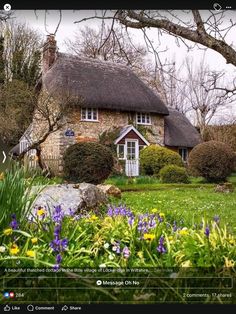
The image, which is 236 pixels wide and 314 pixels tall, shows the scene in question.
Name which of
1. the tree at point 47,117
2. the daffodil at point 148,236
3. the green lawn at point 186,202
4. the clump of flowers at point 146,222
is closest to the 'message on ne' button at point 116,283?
the daffodil at point 148,236

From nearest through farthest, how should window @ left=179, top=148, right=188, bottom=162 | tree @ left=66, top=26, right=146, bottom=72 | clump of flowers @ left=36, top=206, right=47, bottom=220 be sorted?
1. clump of flowers @ left=36, top=206, right=47, bottom=220
2. tree @ left=66, top=26, right=146, bottom=72
3. window @ left=179, top=148, right=188, bottom=162

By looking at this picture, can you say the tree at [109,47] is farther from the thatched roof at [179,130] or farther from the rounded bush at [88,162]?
the rounded bush at [88,162]

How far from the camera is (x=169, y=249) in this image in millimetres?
1987

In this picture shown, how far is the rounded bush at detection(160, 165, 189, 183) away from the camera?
2902 millimetres

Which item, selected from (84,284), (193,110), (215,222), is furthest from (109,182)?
(84,284)

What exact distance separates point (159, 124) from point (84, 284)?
1.56 m

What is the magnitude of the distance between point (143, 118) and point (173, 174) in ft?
1.53

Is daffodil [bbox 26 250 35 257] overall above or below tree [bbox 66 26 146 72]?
below

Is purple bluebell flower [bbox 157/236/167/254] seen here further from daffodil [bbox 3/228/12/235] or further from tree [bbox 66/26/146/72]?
tree [bbox 66/26/146/72]

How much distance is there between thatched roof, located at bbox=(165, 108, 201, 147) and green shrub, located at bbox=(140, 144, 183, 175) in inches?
3.1

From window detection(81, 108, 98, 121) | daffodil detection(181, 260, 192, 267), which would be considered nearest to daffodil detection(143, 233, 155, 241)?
daffodil detection(181, 260, 192, 267)

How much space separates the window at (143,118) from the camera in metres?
3.01

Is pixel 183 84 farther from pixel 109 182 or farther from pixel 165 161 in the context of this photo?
pixel 109 182
